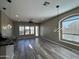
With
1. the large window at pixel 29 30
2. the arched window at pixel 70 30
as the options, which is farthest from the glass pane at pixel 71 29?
the large window at pixel 29 30

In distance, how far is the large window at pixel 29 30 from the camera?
538 inches

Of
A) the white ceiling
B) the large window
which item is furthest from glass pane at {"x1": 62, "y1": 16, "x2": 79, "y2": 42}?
the large window

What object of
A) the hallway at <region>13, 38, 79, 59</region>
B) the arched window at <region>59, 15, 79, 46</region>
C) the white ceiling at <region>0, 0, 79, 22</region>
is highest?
the white ceiling at <region>0, 0, 79, 22</region>

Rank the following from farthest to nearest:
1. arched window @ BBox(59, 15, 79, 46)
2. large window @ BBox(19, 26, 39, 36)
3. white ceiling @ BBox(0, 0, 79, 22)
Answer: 1. large window @ BBox(19, 26, 39, 36)
2. arched window @ BBox(59, 15, 79, 46)
3. white ceiling @ BBox(0, 0, 79, 22)

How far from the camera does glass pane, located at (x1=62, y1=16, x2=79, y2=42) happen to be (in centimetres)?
571

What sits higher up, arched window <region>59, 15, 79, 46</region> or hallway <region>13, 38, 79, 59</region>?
arched window <region>59, 15, 79, 46</region>

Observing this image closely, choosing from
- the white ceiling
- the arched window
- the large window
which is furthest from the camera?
the large window

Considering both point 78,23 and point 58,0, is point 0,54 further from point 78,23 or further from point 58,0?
point 78,23

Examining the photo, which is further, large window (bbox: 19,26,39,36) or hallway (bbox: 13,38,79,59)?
large window (bbox: 19,26,39,36)

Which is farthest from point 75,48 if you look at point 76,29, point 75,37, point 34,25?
point 34,25

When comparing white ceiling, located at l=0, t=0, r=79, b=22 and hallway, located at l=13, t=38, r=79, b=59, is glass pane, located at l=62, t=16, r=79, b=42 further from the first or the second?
hallway, located at l=13, t=38, r=79, b=59

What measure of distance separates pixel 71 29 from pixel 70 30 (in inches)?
5.7

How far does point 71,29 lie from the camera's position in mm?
6359

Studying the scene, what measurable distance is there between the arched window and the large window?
24.9 feet
